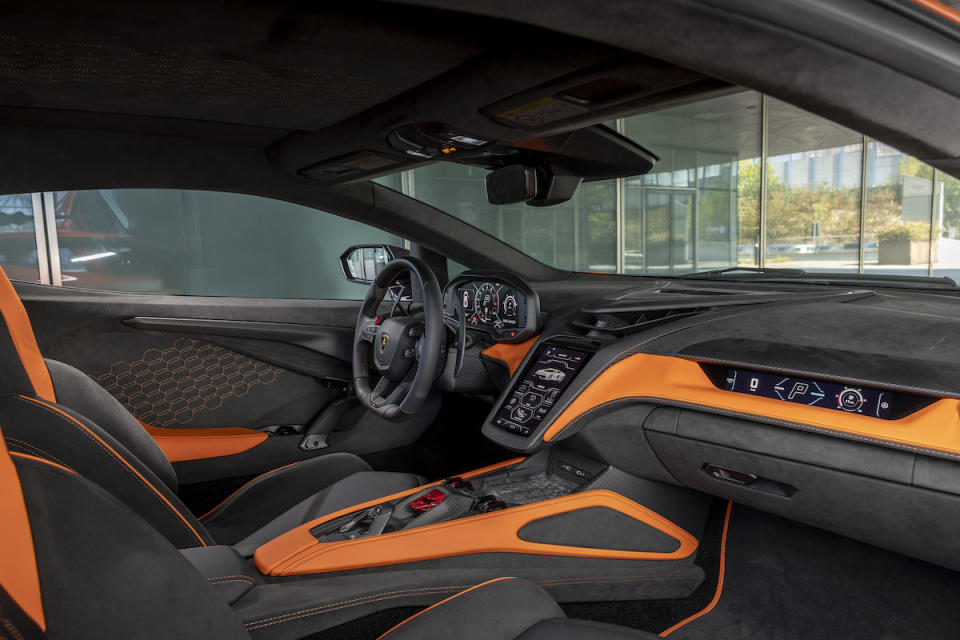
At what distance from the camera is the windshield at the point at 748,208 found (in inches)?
298

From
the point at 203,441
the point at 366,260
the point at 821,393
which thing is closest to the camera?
the point at 821,393

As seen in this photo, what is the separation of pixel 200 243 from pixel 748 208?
6.95 metres

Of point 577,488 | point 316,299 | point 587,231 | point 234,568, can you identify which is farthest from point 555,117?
point 587,231

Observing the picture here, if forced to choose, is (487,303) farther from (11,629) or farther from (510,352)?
(11,629)

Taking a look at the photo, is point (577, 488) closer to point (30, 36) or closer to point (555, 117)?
point (555, 117)

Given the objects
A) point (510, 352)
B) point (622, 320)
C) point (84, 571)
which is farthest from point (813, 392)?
point (84, 571)

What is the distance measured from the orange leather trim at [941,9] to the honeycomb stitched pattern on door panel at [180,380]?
2485 mm

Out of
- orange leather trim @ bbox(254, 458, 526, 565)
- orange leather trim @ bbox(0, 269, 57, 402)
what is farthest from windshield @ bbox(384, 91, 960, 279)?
orange leather trim @ bbox(0, 269, 57, 402)

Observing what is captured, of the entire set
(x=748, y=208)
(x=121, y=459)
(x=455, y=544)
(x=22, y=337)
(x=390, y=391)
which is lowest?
(x=455, y=544)

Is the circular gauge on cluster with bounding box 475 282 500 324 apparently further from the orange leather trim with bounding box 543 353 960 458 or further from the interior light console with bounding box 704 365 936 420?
the interior light console with bounding box 704 365 936 420

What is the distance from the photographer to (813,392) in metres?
1.43

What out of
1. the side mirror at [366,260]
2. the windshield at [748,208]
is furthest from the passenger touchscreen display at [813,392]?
the windshield at [748,208]

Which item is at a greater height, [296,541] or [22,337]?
[22,337]

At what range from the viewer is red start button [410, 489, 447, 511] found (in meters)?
1.73
